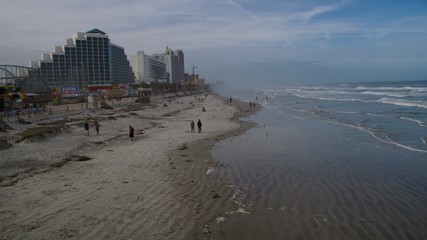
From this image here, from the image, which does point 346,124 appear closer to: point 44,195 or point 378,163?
point 378,163

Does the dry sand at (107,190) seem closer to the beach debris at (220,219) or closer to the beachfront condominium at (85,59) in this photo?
the beach debris at (220,219)

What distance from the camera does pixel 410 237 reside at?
780 cm

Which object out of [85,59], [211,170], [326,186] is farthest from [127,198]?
[85,59]

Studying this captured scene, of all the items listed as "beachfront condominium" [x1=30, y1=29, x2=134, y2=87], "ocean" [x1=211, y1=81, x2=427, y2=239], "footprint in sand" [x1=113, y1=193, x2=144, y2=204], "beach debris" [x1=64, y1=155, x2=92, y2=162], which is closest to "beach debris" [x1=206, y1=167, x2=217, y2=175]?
"ocean" [x1=211, y1=81, x2=427, y2=239]

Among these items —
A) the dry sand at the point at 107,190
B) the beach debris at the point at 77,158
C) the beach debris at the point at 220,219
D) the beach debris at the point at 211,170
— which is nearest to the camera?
the dry sand at the point at 107,190

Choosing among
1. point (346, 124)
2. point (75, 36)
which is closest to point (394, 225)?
point (346, 124)

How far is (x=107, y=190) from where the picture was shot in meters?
10.5

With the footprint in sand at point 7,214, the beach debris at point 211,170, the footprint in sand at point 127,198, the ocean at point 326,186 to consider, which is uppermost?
the footprint in sand at point 7,214

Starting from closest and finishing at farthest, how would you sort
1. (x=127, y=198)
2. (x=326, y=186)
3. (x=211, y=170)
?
(x=127, y=198) < (x=326, y=186) < (x=211, y=170)

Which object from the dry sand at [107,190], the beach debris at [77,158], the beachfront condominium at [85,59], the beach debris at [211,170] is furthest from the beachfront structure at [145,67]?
the beach debris at [211,170]

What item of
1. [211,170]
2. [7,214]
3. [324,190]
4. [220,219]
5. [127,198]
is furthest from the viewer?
[211,170]

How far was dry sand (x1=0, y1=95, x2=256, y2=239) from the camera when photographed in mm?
7734

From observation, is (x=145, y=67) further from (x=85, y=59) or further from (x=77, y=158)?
(x=77, y=158)

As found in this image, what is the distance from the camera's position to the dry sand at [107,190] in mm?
7734
